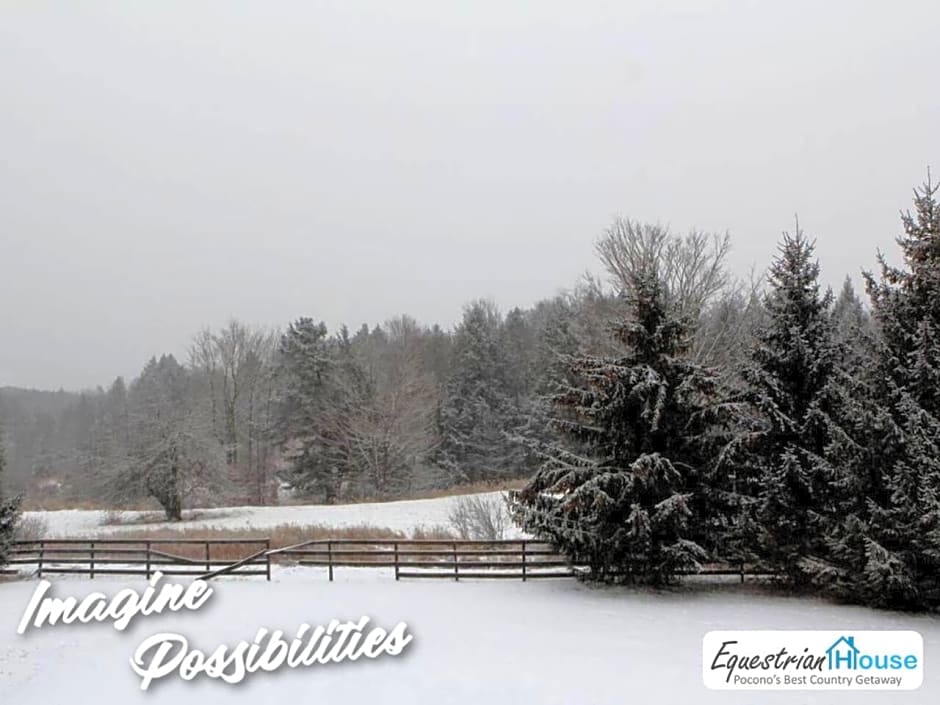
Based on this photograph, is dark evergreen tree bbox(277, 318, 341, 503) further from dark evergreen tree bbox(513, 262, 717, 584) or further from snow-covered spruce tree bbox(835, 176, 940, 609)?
snow-covered spruce tree bbox(835, 176, 940, 609)

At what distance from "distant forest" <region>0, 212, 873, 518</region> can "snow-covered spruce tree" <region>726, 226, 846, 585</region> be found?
9.36m

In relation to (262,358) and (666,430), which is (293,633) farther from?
(262,358)

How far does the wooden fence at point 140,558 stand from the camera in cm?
1560

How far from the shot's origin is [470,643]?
382 inches

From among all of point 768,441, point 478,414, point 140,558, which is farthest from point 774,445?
point 478,414

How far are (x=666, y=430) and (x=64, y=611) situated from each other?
11.4m

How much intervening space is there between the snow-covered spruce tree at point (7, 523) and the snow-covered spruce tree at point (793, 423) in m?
17.1

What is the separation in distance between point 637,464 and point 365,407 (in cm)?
2827

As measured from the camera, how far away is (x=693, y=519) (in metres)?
12.5

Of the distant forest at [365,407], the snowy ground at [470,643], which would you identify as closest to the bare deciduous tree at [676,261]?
the distant forest at [365,407]

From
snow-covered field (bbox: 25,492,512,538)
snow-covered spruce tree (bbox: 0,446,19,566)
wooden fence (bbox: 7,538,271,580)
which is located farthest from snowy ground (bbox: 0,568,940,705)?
snow-covered field (bbox: 25,492,512,538)

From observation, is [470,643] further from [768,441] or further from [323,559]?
[323,559]

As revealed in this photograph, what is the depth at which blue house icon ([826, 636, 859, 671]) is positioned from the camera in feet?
A: 27.5

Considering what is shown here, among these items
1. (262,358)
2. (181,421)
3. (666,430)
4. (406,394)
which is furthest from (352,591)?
(262,358)
